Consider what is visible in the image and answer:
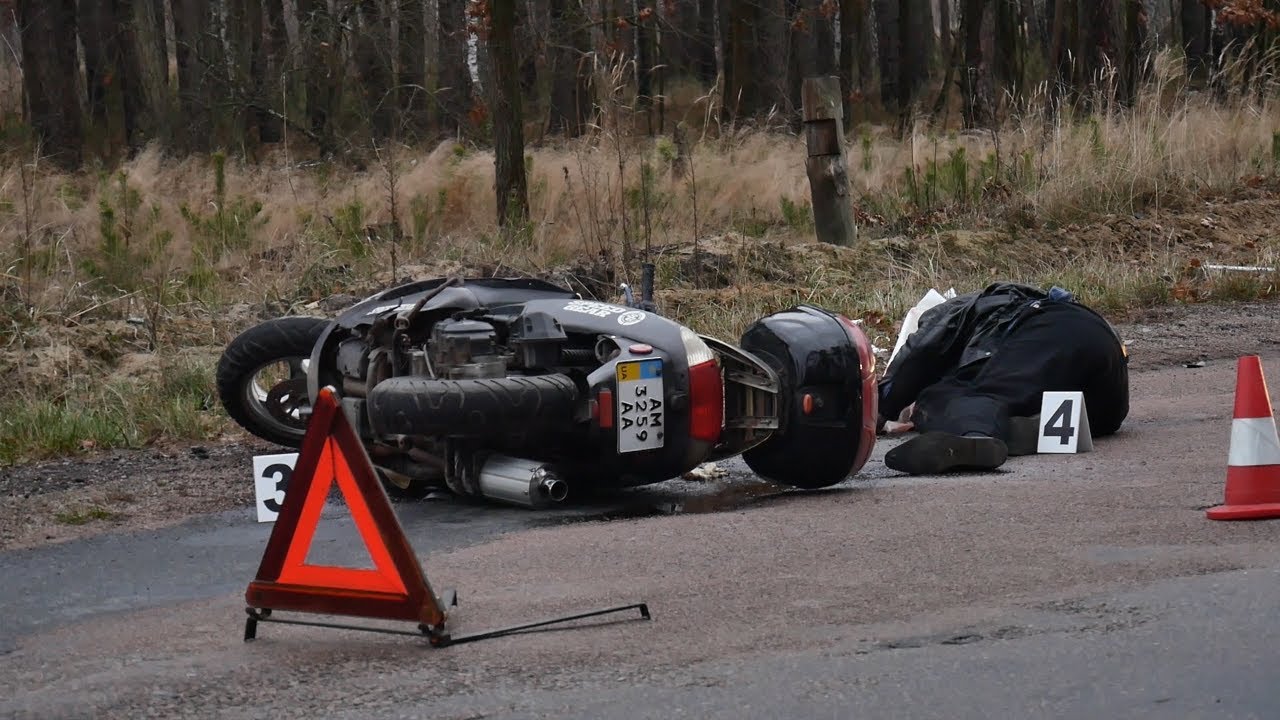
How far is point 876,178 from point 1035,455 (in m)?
11.9

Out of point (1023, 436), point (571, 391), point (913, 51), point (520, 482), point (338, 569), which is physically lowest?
point (1023, 436)

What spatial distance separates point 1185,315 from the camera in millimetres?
14102

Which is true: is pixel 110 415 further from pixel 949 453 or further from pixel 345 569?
pixel 345 569

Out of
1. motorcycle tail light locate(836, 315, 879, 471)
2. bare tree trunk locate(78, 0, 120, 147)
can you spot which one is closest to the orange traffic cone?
motorcycle tail light locate(836, 315, 879, 471)

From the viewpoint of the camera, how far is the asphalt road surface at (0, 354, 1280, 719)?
4398 mm

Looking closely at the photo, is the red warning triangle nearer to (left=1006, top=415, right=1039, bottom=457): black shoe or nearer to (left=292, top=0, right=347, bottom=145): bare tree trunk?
(left=1006, top=415, right=1039, bottom=457): black shoe

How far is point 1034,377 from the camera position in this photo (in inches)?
345

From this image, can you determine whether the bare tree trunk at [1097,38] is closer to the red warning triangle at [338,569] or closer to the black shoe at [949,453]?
the black shoe at [949,453]

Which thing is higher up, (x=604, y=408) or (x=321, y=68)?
(x=321, y=68)

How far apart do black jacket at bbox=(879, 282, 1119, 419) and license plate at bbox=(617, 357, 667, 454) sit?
93.2 inches

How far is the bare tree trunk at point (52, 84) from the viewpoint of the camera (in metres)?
27.0

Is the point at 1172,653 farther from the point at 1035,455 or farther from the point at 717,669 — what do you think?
the point at 1035,455

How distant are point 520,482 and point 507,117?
10.6m

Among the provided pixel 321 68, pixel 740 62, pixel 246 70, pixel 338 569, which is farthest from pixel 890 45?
pixel 338 569
